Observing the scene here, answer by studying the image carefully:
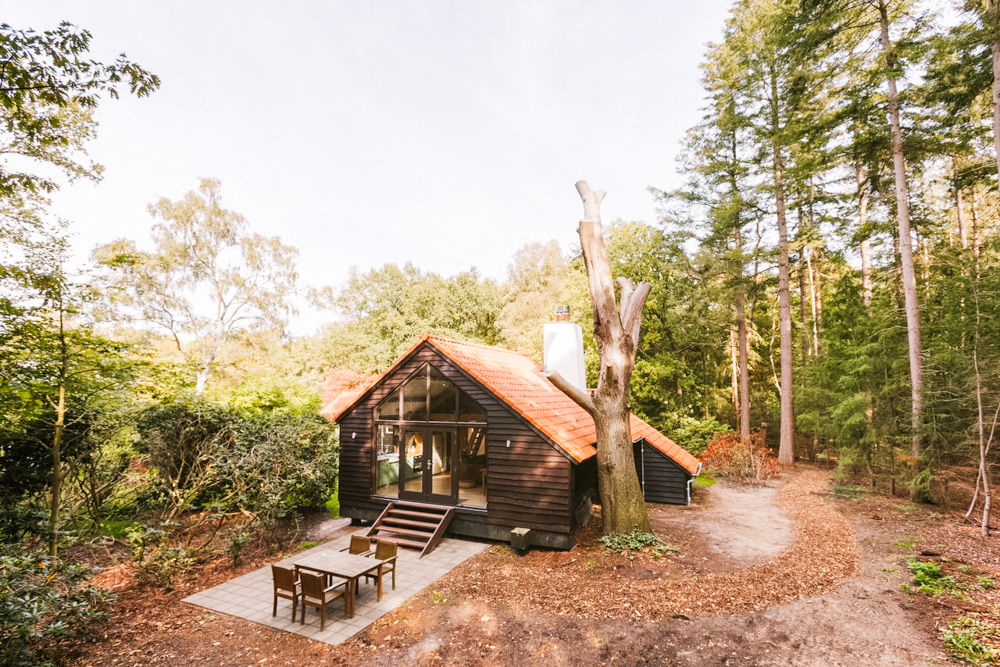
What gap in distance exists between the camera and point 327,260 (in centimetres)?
3478

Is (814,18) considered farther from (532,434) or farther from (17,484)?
(17,484)

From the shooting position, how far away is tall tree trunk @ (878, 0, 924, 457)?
1116 cm

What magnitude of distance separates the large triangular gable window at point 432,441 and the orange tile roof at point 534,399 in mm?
660

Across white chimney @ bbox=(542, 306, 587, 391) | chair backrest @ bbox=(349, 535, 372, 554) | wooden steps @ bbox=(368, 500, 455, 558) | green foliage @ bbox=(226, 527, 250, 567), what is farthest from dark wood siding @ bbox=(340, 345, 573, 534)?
green foliage @ bbox=(226, 527, 250, 567)

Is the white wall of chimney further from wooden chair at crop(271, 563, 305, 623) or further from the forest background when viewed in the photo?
the forest background

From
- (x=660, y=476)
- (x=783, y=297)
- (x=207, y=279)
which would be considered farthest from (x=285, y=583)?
(x=207, y=279)

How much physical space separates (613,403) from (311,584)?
621 centimetres

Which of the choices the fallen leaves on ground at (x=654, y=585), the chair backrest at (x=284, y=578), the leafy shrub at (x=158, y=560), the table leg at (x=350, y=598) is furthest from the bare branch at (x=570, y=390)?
the leafy shrub at (x=158, y=560)

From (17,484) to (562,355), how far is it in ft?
34.4

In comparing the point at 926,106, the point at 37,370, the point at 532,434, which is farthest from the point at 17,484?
the point at 926,106

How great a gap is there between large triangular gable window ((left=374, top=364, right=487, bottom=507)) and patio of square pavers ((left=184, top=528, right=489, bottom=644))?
5.74 ft

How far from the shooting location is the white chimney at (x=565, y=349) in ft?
33.8

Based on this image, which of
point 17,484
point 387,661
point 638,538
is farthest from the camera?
point 638,538

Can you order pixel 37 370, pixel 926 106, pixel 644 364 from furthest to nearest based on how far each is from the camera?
pixel 644 364 → pixel 926 106 → pixel 37 370
